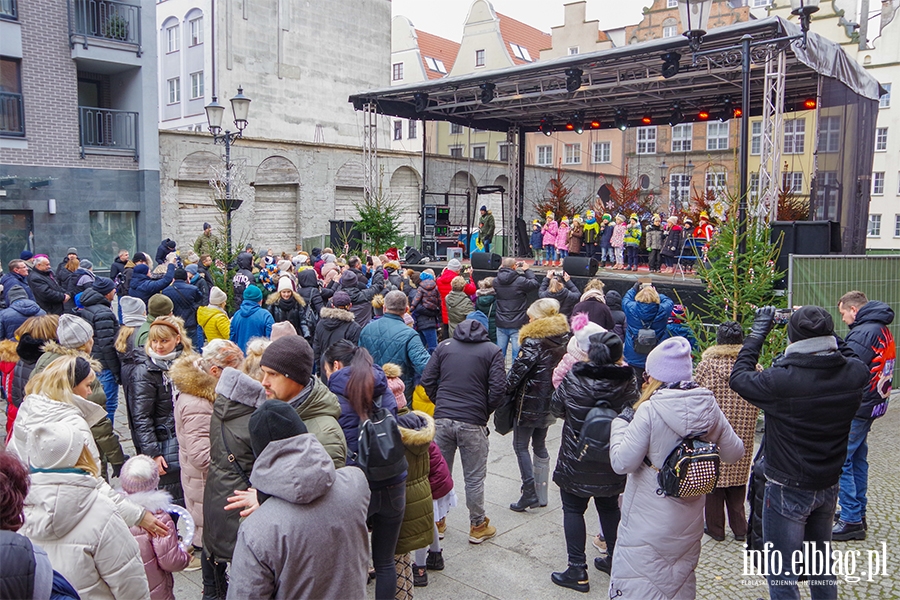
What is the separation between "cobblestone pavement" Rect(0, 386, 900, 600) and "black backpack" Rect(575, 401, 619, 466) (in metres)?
0.99

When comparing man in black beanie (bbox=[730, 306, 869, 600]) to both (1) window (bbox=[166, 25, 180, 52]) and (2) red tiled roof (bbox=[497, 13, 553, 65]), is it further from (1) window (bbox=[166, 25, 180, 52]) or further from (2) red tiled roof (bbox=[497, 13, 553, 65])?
(2) red tiled roof (bbox=[497, 13, 553, 65])

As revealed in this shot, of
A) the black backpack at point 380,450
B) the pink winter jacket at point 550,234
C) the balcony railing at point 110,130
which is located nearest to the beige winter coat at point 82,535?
the black backpack at point 380,450

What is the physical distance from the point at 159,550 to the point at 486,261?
13.2m

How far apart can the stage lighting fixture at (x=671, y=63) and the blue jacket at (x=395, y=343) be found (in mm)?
9675

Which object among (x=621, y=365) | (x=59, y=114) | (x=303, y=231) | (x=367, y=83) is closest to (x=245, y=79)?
(x=367, y=83)

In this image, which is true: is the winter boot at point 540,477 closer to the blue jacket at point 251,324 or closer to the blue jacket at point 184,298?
the blue jacket at point 251,324

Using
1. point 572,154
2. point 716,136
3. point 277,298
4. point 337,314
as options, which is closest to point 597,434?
point 337,314

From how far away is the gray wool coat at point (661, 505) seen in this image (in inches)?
129

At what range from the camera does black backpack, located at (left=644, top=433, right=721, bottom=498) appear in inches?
126

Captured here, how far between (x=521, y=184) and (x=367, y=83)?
14668 millimetres

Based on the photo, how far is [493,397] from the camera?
5.04 meters

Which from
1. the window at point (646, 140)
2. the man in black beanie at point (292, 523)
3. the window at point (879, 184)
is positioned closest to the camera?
the man in black beanie at point (292, 523)

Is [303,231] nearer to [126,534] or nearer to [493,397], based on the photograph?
[493,397]

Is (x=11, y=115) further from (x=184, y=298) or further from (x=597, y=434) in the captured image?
(x=597, y=434)
